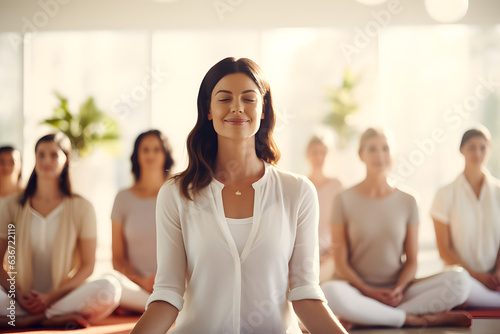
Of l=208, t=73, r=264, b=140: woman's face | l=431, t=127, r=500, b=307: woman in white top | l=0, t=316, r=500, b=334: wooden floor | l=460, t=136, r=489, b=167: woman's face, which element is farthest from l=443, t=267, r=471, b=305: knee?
l=208, t=73, r=264, b=140: woman's face

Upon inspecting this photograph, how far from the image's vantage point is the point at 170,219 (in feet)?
4.43

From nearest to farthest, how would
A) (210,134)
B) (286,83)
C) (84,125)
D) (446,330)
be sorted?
(210,134), (446,330), (84,125), (286,83)

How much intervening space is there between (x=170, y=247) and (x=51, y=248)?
1969 mm

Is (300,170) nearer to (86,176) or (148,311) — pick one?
(86,176)

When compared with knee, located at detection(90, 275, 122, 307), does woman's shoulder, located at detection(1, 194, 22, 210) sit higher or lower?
higher

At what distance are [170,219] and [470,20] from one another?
5060mm

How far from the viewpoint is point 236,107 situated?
1340 millimetres

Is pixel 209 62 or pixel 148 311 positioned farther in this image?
pixel 209 62

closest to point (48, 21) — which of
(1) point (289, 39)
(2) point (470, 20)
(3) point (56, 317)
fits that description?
(1) point (289, 39)

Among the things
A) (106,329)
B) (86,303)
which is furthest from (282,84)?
(106,329)

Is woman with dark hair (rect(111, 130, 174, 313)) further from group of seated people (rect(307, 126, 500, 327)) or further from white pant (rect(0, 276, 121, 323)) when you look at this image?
group of seated people (rect(307, 126, 500, 327))

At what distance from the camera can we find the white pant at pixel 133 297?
10.3ft

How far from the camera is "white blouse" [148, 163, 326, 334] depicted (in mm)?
1309

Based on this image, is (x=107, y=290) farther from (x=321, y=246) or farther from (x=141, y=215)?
(x=321, y=246)
